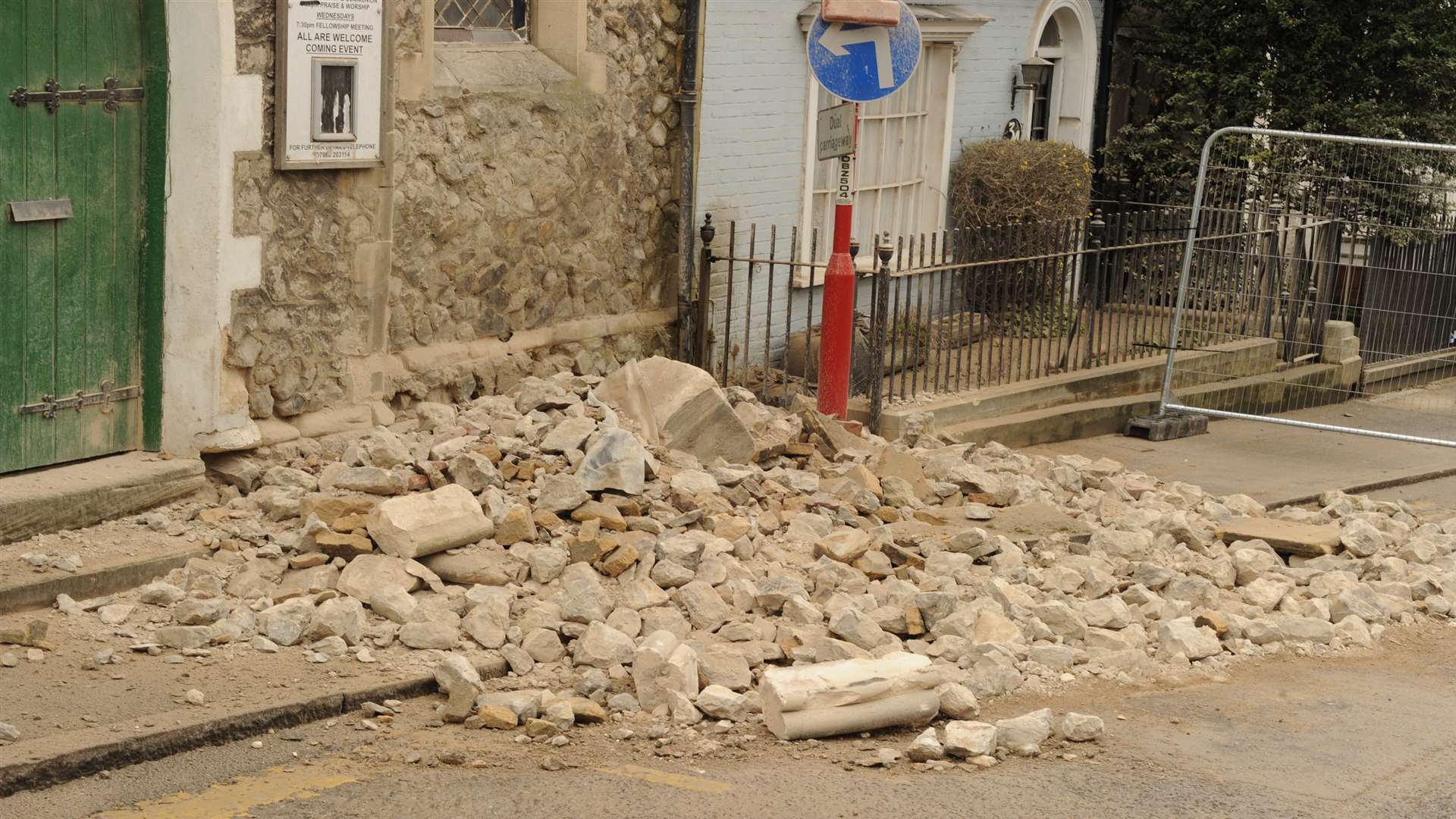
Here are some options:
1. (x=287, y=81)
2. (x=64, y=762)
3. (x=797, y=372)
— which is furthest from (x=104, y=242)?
(x=797, y=372)

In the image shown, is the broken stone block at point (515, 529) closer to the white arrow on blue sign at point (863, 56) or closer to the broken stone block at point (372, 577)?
the broken stone block at point (372, 577)

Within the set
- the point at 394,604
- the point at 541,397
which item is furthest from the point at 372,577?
the point at 541,397

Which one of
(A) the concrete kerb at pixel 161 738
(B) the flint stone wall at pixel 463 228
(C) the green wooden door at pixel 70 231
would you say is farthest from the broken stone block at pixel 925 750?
(C) the green wooden door at pixel 70 231

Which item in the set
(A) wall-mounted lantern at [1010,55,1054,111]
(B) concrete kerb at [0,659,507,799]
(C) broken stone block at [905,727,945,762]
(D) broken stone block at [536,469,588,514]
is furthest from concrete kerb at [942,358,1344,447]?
(B) concrete kerb at [0,659,507,799]

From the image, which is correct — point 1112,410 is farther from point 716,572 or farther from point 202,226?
point 202,226

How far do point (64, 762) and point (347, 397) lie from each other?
3.24 m

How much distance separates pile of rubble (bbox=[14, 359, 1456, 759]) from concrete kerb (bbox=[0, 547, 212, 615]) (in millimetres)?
74

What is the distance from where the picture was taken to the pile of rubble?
5855 mm

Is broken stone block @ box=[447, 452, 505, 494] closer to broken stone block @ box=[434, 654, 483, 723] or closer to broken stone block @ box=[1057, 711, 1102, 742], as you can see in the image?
broken stone block @ box=[434, 654, 483, 723]

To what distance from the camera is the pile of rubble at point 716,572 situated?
5.86 m

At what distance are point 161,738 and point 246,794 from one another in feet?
1.38

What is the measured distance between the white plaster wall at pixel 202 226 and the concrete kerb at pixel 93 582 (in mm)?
823

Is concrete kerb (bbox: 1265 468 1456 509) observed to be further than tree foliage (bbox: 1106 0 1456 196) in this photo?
No

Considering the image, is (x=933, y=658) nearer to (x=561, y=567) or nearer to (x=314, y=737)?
(x=561, y=567)
